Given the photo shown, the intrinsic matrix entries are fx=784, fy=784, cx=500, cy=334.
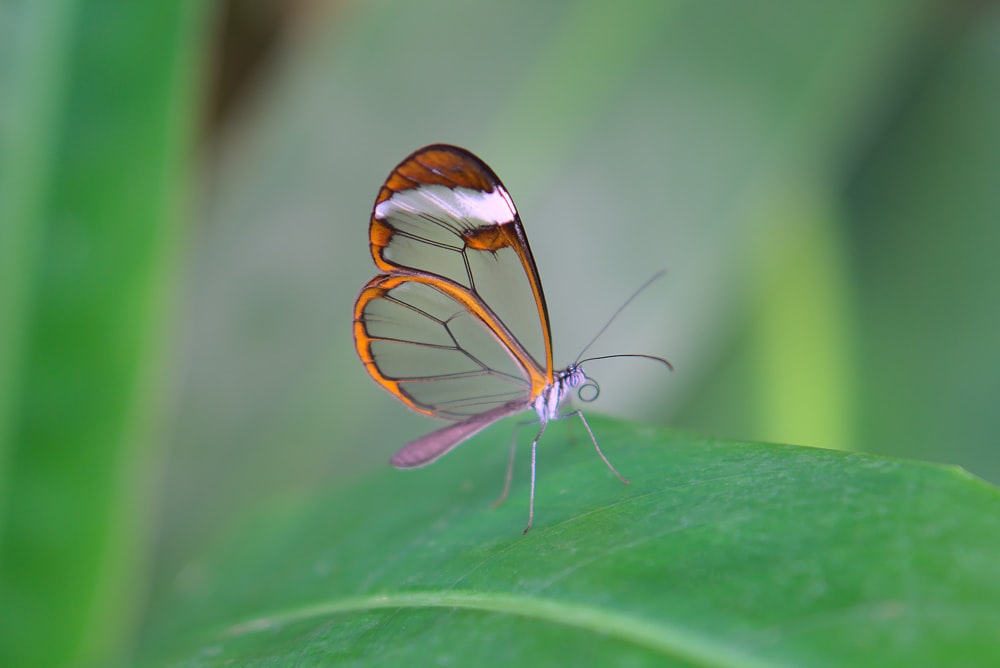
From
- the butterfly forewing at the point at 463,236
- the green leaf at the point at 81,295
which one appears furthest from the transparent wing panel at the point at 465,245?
the green leaf at the point at 81,295

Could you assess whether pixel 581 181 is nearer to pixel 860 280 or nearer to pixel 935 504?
pixel 860 280

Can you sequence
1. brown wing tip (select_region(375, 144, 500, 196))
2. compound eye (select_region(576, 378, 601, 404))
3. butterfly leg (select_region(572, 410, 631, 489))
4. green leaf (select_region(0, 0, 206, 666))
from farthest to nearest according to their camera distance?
green leaf (select_region(0, 0, 206, 666)) → compound eye (select_region(576, 378, 601, 404)) → brown wing tip (select_region(375, 144, 500, 196)) → butterfly leg (select_region(572, 410, 631, 489))

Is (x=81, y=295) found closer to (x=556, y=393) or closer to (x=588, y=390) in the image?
(x=556, y=393)

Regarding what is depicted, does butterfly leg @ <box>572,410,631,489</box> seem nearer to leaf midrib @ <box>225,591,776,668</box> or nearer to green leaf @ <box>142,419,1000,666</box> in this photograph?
green leaf @ <box>142,419,1000,666</box>

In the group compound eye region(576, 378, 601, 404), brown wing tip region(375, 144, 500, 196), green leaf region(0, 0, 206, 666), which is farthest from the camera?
green leaf region(0, 0, 206, 666)

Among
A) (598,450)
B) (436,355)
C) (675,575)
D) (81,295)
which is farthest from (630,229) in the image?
(675,575)

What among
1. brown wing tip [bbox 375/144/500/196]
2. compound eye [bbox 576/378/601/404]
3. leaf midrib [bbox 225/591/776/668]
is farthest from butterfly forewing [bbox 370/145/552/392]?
leaf midrib [bbox 225/591/776/668]

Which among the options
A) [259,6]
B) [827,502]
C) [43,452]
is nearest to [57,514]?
[43,452]

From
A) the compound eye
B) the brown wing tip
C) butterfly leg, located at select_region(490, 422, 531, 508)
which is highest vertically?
the brown wing tip
